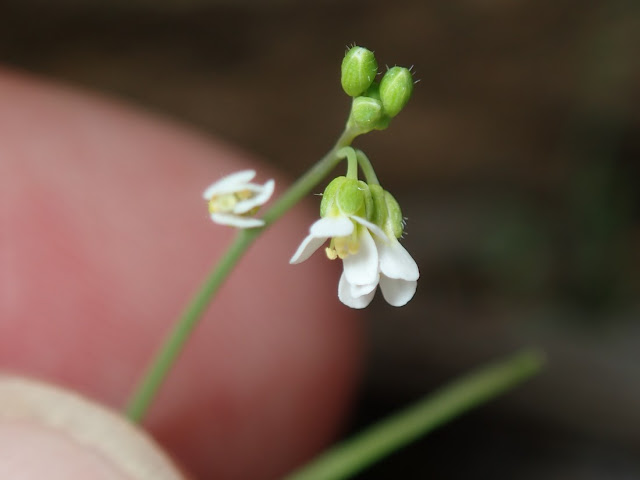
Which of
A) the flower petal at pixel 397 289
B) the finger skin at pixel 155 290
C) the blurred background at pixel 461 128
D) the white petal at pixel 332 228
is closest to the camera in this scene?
the white petal at pixel 332 228

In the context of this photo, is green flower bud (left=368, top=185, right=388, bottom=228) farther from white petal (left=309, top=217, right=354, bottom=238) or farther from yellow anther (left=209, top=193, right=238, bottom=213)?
yellow anther (left=209, top=193, right=238, bottom=213)

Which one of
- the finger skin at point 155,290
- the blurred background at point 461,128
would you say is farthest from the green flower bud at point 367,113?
the blurred background at point 461,128

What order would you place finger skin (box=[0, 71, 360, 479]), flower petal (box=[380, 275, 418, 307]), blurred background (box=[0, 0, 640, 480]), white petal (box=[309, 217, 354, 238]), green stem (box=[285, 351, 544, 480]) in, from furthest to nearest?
blurred background (box=[0, 0, 640, 480]) → finger skin (box=[0, 71, 360, 479]) → green stem (box=[285, 351, 544, 480]) → flower petal (box=[380, 275, 418, 307]) → white petal (box=[309, 217, 354, 238])

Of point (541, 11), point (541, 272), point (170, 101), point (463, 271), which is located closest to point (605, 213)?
point (541, 272)

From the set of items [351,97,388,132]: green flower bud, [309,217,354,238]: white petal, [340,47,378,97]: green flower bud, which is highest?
[340,47,378,97]: green flower bud

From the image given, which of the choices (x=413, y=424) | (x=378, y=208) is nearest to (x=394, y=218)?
(x=378, y=208)

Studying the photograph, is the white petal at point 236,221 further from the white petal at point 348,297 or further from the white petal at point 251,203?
the white petal at point 348,297

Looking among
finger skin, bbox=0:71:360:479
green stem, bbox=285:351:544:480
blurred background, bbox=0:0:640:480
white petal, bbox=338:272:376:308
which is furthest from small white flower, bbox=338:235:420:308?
blurred background, bbox=0:0:640:480
